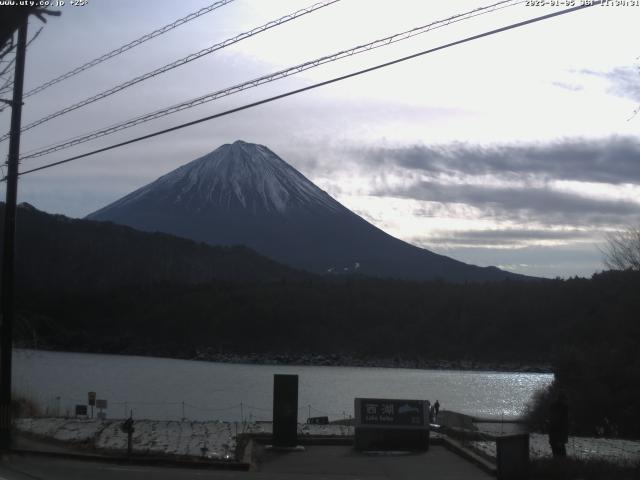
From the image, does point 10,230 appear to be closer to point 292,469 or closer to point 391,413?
point 292,469

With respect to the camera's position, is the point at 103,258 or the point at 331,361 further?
the point at 103,258

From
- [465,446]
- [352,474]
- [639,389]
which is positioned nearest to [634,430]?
[639,389]

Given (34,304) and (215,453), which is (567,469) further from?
(34,304)

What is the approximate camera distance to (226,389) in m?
73.6

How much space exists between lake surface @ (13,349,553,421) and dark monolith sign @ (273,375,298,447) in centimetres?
2467

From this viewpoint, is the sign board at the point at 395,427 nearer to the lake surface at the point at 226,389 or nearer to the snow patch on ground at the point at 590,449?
the snow patch on ground at the point at 590,449

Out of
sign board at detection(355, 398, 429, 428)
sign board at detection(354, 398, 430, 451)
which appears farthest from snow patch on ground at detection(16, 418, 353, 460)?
sign board at detection(355, 398, 429, 428)

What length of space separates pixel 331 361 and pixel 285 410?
114972 mm

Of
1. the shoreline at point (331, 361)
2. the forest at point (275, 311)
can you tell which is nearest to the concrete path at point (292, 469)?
the forest at point (275, 311)

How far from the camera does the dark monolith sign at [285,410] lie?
19094mm

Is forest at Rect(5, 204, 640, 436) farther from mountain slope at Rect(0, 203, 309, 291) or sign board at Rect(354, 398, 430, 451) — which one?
sign board at Rect(354, 398, 430, 451)

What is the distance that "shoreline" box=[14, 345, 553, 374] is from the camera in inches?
5074

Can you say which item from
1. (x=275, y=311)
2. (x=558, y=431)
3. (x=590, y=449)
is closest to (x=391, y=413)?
(x=558, y=431)

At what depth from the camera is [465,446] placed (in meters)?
20.0
